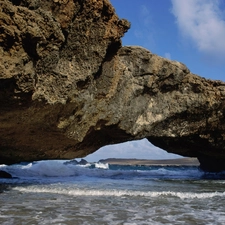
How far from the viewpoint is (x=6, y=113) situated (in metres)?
7.06

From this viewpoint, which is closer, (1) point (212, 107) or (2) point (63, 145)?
(2) point (63, 145)

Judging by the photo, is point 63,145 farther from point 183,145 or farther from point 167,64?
point 183,145

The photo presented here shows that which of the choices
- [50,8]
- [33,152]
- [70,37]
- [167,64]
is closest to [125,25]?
[70,37]

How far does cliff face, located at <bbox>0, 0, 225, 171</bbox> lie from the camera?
614cm

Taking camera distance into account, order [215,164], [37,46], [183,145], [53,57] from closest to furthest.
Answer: [37,46], [53,57], [183,145], [215,164]

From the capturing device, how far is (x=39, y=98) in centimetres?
698

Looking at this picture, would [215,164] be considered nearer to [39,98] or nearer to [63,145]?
[63,145]

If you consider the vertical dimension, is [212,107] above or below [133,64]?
below

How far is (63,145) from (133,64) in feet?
12.6

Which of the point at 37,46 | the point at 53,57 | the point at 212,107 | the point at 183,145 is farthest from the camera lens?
the point at 183,145

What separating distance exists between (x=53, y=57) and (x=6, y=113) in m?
1.65

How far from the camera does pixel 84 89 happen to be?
8672 mm

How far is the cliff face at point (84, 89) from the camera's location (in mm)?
6141

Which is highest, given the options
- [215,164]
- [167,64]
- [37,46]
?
[167,64]
